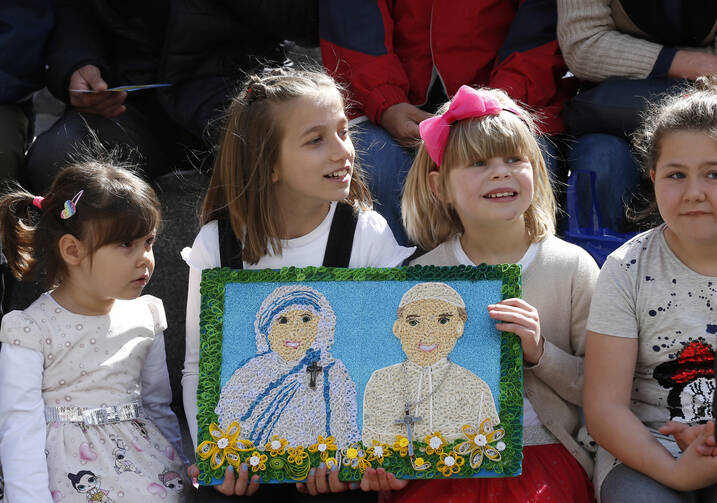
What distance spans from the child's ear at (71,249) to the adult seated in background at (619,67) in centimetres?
173

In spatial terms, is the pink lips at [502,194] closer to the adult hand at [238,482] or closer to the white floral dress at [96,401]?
the adult hand at [238,482]

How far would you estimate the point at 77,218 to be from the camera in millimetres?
2811

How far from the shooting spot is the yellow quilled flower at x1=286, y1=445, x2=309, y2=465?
247 centimetres

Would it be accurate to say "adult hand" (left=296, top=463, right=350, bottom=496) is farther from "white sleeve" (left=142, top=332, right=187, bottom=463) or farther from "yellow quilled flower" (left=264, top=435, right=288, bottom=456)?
"white sleeve" (left=142, top=332, right=187, bottom=463)

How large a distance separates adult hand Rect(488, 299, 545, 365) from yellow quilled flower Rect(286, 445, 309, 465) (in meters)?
0.65

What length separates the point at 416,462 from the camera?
242 centimetres

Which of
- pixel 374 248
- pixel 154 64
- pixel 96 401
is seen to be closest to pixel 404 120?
pixel 374 248

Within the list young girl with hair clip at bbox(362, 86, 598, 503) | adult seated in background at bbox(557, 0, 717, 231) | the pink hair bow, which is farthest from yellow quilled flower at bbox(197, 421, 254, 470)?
adult seated in background at bbox(557, 0, 717, 231)

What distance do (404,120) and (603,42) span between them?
83 cm

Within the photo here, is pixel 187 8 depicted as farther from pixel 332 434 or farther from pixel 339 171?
pixel 332 434

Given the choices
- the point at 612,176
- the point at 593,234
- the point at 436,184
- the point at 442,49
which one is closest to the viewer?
the point at 436,184

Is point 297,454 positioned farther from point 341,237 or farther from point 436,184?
point 436,184

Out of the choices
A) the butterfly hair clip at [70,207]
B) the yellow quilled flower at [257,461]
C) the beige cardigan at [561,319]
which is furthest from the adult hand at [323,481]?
the butterfly hair clip at [70,207]

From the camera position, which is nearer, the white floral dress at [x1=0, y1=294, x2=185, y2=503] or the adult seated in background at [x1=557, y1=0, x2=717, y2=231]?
the white floral dress at [x1=0, y1=294, x2=185, y2=503]
